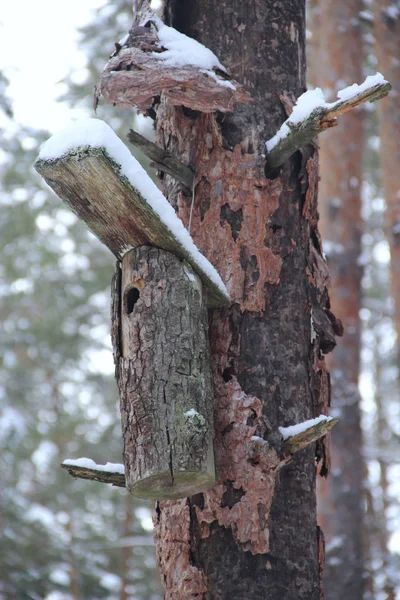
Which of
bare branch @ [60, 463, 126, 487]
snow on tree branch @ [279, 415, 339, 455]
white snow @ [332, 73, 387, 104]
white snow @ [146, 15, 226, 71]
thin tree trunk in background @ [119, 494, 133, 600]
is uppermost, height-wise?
white snow @ [146, 15, 226, 71]

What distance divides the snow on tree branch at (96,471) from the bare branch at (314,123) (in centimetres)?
136

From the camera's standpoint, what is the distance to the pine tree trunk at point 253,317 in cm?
266

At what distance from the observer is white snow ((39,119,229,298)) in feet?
8.71

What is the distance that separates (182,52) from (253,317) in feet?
3.55

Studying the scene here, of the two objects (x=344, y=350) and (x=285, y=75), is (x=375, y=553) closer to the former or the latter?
(x=344, y=350)

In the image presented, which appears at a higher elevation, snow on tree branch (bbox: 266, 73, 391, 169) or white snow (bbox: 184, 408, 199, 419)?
snow on tree branch (bbox: 266, 73, 391, 169)

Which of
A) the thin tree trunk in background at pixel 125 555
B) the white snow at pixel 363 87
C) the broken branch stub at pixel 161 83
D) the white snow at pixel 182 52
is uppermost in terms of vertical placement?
the white snow at pixel 182 52

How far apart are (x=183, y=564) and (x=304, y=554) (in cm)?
44

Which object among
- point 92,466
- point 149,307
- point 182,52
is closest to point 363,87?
point 182,52

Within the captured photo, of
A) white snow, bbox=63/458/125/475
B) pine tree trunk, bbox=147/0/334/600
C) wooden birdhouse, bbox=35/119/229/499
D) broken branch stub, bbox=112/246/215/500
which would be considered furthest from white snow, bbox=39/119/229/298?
white snow, bbox=63/458/125/475

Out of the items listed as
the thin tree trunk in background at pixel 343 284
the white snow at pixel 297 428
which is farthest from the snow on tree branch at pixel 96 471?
the thin tree trunk in background at pixel 343 284

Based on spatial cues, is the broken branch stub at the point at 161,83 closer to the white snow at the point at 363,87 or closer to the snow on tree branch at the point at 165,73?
the snow on tree branch at the point at 165,73

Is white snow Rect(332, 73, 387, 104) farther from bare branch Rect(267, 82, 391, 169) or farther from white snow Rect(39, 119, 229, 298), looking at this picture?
white snow Rect(39, 119, 229, 298)

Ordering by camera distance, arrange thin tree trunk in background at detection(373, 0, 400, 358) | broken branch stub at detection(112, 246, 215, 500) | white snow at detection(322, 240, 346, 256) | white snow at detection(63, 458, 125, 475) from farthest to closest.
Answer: white snow at detection(322, 240, 346, 256) → thin tree trunk in background at detection(373, 0, 400, 358) → white snow at detection(63, 458, 125, 475) → broken branch stub at detection(112, 246, 215, 500)
